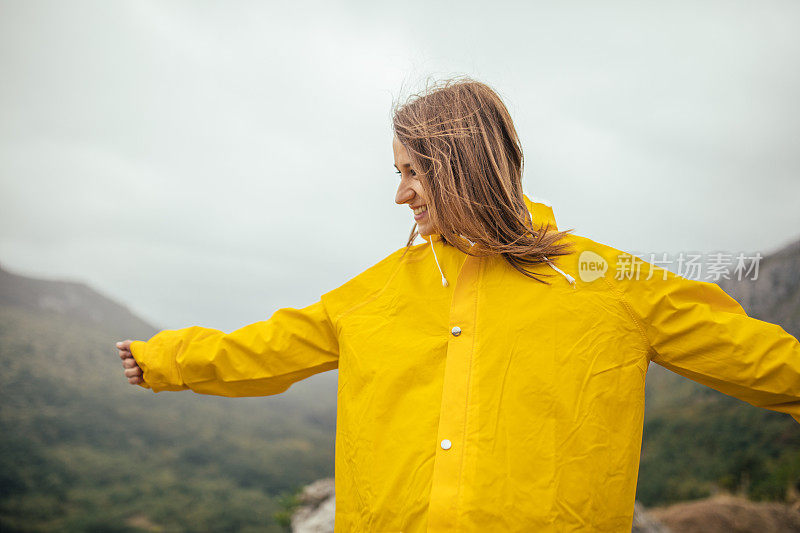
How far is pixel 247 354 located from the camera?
183 cm

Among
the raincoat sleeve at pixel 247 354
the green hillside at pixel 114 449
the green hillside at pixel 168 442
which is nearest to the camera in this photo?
the raincoat sleeve at pixel 247 354

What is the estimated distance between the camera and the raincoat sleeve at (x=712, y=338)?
55.4 inches

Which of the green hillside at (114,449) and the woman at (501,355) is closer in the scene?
the woman at (501,355)

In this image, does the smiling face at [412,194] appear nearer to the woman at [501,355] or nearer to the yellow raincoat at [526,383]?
the woman at [501,355]

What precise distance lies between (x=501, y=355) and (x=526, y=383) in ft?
0.36

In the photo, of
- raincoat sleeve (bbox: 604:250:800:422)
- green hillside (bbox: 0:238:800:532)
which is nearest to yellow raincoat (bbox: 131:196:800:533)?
raincoat sleeve (bbox: 604:250:800:422)

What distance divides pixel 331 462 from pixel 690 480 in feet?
18.5

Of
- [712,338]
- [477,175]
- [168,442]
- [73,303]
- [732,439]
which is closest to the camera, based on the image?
[712,338]

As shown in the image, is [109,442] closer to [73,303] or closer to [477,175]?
[73,303]

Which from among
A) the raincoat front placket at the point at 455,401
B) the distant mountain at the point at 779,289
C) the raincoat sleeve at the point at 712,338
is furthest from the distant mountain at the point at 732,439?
the raincoat front placket at the point at 455,401

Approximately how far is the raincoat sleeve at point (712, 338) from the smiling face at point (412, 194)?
64 cm

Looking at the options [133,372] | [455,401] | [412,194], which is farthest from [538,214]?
[133,372]

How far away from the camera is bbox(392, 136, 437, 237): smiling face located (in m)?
1.68

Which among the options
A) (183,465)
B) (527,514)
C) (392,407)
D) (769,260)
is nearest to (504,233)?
(392,407)
